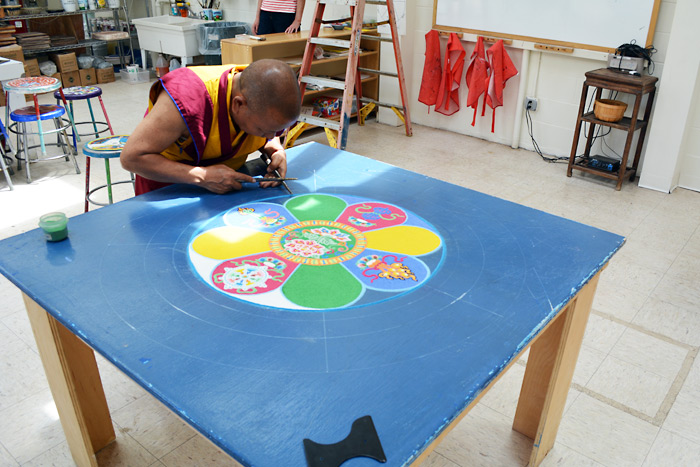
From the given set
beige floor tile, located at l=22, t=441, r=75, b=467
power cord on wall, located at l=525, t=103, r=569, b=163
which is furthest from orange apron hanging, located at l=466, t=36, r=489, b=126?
beige floor tile, located at l=22, t=441, r=75, b=467

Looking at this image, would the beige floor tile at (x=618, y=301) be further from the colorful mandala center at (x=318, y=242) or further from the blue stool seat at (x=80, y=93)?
the blue stool seat at (x=80, y=93)

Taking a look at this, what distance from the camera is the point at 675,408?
7.04 ft

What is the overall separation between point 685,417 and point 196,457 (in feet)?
5.87

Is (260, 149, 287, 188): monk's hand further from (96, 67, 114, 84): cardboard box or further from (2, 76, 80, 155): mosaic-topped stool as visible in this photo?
(96, 67, 114, 84): cardboard box

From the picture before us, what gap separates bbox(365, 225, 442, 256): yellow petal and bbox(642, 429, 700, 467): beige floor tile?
43.0 inches

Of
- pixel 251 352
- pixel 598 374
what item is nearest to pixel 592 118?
pixel 598 374

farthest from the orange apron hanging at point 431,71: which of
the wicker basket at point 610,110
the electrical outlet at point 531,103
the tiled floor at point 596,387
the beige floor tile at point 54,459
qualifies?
the beige floor tile at point 54,459

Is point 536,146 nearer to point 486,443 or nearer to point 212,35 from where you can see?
point 486,443

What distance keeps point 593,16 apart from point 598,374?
288cm

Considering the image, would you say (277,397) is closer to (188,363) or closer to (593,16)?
(188,363)

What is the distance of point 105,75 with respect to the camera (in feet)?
23.2

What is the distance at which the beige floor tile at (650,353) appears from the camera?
92.6 inches

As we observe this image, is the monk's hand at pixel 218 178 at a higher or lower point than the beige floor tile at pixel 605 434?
higher

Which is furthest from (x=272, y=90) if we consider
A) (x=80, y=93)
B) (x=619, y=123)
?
(x=80, y=93)
